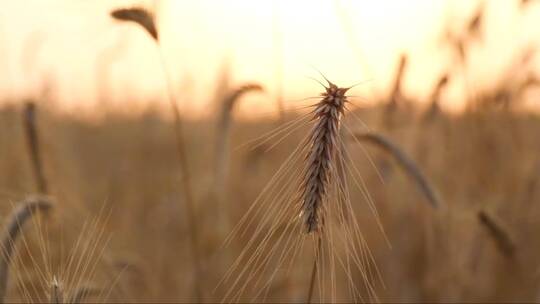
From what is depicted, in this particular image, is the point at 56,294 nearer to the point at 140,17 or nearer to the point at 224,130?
the point at 140,17

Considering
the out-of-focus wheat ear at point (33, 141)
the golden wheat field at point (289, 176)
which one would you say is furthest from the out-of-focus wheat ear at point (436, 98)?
the out-of-focus wheat ear at point (33, 141)

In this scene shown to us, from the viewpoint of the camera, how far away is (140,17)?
4.99ft

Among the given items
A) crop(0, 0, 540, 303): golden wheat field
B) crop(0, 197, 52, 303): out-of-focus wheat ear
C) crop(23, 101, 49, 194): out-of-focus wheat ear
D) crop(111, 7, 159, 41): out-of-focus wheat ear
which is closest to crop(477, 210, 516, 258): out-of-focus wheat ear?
crop(0, 0, 540, 303): golden wheat field

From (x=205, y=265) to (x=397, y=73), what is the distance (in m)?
0.62

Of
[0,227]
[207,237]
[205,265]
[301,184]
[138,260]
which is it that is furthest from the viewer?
[207,237]

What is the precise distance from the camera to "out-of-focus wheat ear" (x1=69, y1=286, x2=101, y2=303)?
1.16 m

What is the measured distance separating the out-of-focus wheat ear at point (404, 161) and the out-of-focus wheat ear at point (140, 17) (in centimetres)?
41

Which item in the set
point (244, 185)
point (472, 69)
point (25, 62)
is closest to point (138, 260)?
point (244, 185)

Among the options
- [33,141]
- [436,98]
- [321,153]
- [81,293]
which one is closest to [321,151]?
[321,153]

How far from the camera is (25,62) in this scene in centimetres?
302

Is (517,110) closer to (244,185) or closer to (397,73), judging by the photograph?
(397,73)

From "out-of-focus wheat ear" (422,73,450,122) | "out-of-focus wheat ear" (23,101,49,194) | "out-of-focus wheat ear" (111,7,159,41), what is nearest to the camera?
"out-of-focus wheat ear" (111,7,159,41)

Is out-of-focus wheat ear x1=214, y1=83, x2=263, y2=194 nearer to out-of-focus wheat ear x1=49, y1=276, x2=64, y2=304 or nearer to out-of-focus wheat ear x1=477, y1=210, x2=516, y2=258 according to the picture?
out-of-focus wheat ear x1=477, y1=210, x2=516, y2=258

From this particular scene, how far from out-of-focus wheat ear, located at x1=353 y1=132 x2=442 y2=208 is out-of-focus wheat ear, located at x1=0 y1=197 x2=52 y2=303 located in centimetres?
60
